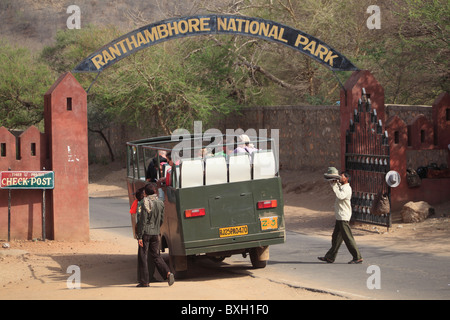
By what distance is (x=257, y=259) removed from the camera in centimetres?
1284

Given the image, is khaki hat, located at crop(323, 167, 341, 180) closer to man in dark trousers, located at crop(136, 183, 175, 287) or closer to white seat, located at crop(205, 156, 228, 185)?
white seat, located at crop(205, 156, 228, 185)

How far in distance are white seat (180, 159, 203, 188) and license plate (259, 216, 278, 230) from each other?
4.16 ft

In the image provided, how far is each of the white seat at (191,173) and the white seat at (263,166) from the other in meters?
0.99

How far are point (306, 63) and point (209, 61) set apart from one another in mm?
4632

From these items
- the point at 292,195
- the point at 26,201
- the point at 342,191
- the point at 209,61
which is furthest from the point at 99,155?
the point at 342,191

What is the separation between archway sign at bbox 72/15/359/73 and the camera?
682 inches

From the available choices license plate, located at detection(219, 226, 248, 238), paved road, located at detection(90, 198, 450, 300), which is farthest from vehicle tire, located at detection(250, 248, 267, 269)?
license plate, located at detection(219, 226, 248, 238)

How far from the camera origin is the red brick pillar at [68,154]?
1689cm

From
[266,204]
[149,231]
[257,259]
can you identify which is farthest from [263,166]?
[149,231]

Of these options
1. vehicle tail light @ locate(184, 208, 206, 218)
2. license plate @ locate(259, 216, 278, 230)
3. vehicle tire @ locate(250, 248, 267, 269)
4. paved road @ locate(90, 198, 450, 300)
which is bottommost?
paved road @ locate(90, 198, 450, 300)

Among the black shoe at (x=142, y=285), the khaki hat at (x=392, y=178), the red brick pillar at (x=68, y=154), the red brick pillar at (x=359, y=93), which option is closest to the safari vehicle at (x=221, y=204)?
the black shoe at (x=142, y=285)

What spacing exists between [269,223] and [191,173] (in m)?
1.62

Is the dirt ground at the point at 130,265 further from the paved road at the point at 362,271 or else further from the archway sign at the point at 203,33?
the archway sign at the point at 203,33

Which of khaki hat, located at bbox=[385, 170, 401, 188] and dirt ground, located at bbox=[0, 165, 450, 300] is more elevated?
khaki hat, located at bbox=[385, 170, 401, 188]
